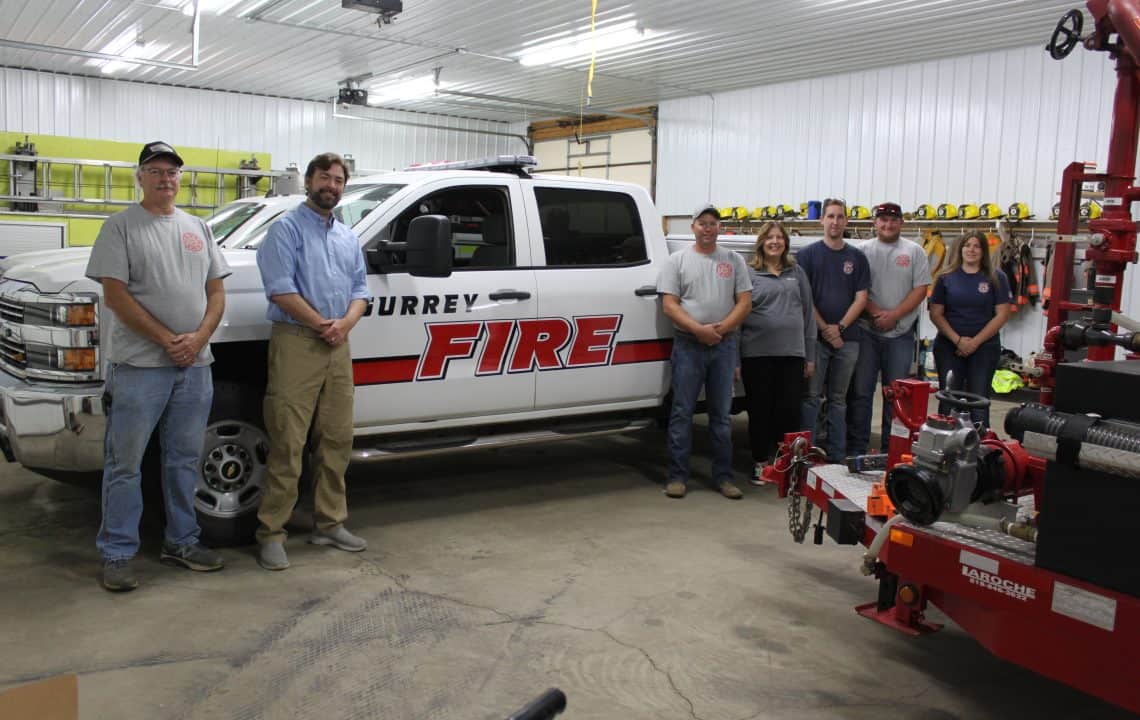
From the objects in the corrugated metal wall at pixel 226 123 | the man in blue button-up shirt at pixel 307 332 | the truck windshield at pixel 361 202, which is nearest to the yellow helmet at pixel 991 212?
the truck windshield at pixel 361 202

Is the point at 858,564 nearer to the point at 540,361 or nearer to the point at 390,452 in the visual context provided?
the point at 540,361

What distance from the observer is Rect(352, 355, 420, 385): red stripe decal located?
4930 millimetres

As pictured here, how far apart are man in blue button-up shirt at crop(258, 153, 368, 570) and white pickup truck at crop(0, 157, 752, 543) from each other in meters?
0.27

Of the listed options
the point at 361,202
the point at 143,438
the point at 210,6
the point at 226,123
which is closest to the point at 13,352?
the point at 143,438

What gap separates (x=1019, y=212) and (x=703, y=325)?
25.7 ft

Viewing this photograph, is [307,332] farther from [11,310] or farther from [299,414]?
[11,310]

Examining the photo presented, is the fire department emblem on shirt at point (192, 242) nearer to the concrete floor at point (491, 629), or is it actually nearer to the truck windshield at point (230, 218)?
the truck windshield at point (230, 218)

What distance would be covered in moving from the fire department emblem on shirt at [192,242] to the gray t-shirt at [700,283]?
2859 millimetres

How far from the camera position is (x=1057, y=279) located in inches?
202

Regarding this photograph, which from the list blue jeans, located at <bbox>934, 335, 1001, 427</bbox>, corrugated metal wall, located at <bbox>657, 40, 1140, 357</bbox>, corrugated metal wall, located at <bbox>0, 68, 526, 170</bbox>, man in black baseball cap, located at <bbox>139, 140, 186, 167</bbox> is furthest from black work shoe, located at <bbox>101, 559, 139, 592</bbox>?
corrugated metal wall, located at <bbox>0, 68, 526, 170</bbox>

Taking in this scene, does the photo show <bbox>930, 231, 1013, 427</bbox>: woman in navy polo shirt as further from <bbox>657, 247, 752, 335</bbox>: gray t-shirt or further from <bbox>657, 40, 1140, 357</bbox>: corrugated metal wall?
<bbox>657, 40, 1140, 357</bbox>: corrugated metal wall

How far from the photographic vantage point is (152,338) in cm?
408

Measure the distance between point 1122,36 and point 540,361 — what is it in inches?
132

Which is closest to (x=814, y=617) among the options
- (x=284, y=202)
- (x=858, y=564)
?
(x=858, y=564)
